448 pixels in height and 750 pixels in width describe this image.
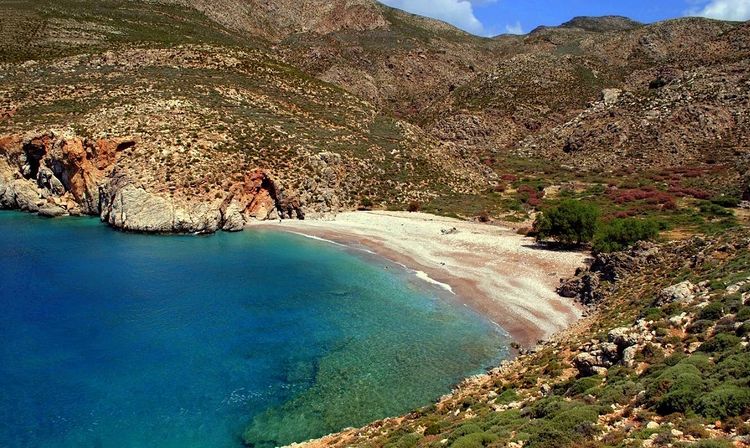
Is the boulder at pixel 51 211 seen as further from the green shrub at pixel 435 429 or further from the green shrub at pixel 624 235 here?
the green shrub at pixel 624 235

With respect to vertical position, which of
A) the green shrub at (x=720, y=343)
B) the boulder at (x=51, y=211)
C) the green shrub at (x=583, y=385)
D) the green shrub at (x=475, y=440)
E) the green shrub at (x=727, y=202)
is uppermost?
the green shrub at (x=727, y=202)

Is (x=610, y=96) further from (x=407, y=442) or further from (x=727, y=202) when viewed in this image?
(x=407, y=442)

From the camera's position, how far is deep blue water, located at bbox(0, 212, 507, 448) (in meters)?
23.3

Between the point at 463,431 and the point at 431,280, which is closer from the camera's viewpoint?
the point at 463,431

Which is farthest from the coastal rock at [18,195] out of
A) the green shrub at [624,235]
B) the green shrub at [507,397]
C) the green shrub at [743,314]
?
the green shrub at [743,314]

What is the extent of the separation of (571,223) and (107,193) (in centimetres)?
5273

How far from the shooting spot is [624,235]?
46938mm

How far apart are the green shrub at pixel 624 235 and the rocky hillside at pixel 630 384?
12563 millimetres

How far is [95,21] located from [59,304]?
289 ft

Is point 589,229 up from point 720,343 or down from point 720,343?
up

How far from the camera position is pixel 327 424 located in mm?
23891

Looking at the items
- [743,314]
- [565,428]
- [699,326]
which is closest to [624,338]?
[699,326]

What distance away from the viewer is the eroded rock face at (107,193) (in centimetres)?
5831

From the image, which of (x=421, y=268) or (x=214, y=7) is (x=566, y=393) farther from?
(x=214, y=7)
